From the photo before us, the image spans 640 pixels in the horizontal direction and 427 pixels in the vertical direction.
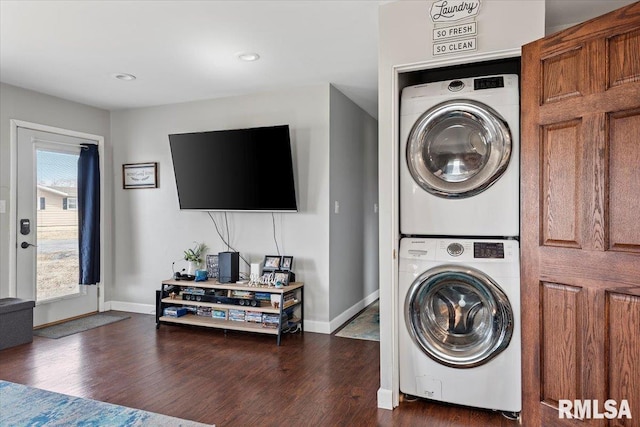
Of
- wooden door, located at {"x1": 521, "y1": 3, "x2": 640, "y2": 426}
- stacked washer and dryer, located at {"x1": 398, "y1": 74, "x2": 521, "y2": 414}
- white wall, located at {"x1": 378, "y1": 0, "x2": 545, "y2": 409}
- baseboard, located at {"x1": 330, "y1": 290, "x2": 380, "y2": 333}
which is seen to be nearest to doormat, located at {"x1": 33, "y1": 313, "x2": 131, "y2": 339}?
baseboard, located at {"x1": 330, "y1": 290, "x2": 380, "y2": 333}

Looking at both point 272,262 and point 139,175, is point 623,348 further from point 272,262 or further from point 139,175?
point 139,175

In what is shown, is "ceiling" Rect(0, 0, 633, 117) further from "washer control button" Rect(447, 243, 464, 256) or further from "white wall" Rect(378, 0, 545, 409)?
"washer control button" Rect(447, 243, 464, 256)

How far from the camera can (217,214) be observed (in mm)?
4547

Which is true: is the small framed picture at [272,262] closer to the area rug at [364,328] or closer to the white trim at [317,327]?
the white trim at [317,327]

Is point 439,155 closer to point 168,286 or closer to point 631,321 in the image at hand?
point 631,321

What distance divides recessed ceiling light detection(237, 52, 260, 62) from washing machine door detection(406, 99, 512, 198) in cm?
157

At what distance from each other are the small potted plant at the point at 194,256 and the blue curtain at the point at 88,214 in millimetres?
1111

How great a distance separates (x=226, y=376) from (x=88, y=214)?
2879 mm

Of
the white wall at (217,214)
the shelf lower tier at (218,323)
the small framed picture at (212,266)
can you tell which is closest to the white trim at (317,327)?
the white wall at (217,214)

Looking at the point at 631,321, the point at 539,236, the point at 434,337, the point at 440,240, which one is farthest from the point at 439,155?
the point at 631,321

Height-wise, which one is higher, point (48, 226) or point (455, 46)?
point (455, 46)

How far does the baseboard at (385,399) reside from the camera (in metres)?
2.47

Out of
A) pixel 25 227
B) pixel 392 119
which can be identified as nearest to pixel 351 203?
pixel 392 119

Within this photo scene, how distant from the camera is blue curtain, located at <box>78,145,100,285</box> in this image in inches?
185
